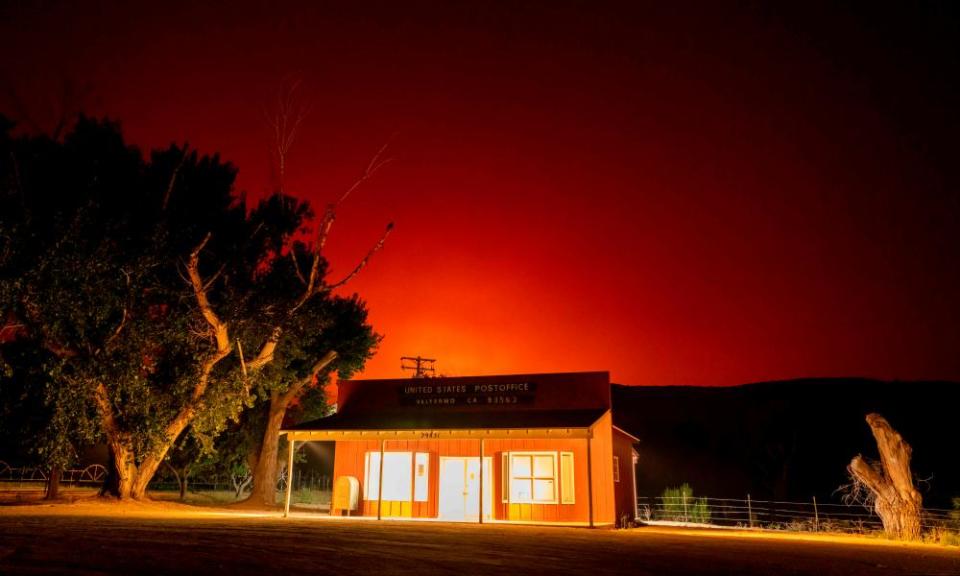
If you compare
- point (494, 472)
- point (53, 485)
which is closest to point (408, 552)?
point (494, 472)

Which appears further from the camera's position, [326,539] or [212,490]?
[212,490]

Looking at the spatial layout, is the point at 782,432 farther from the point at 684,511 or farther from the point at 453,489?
the point at 453,489

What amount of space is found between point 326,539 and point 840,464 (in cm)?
4404

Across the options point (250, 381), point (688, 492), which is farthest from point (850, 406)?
point (250, 381)

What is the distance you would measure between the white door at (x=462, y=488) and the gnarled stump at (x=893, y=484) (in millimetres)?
8830

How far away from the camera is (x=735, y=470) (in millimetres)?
49656

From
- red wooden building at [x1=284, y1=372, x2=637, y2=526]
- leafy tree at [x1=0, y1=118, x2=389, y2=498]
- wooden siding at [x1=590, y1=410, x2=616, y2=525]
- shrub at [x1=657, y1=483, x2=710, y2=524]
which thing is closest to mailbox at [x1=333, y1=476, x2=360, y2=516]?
red wooden building at [x1=284, y1=372, x2=637, y2=526]

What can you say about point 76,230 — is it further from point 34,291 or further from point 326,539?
point 326,539

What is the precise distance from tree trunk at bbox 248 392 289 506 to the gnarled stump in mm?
18567

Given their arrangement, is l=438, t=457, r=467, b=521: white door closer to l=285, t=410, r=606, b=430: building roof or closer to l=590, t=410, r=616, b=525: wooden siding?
l=285, t=410, r=606, b=430: building roof

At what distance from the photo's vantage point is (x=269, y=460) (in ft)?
83.0

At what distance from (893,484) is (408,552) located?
12.2m

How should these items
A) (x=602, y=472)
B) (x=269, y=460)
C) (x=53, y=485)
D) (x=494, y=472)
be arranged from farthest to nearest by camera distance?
(x=269, y=460), (x=53, y=485), (x=494, y=472), (x=602, y=472)

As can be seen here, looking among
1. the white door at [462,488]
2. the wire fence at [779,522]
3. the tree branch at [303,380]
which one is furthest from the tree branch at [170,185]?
the wire fence at [779,522]
